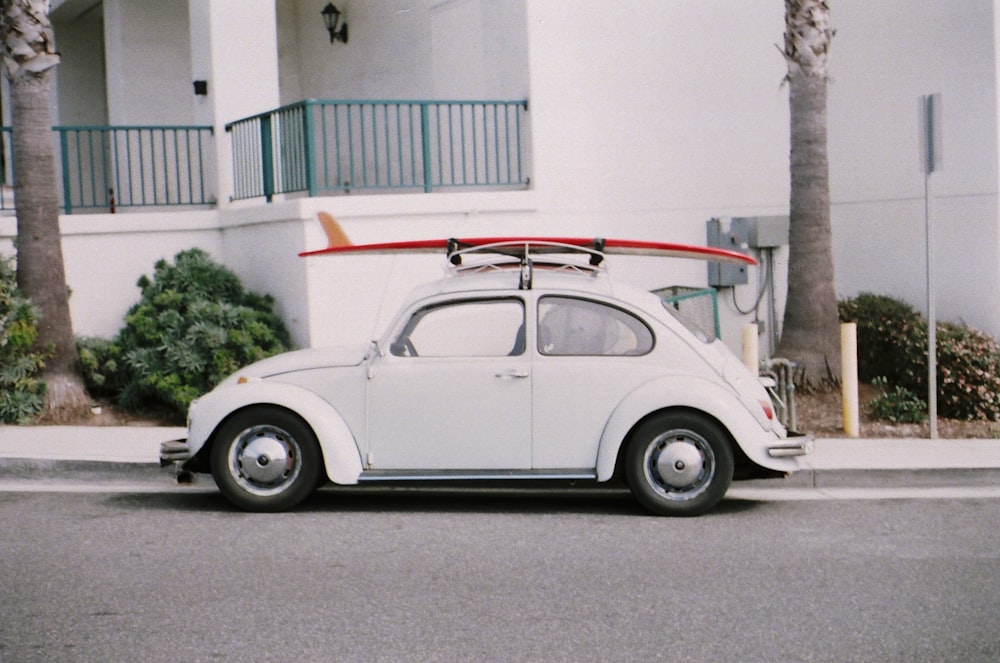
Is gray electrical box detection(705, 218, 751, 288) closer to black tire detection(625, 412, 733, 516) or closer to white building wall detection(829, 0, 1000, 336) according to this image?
white building wall detection(829, 0, 1000, 336)

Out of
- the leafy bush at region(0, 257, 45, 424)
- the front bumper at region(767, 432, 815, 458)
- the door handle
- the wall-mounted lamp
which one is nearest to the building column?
the wall-mounted lamp

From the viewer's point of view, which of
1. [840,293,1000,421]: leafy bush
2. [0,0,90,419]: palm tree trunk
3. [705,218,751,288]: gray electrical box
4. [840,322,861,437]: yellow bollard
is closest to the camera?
[840,322,861,437]: yellow bollard

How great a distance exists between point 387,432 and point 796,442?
8.55 ft

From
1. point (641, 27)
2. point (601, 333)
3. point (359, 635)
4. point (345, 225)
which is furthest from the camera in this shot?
point (641, 27)

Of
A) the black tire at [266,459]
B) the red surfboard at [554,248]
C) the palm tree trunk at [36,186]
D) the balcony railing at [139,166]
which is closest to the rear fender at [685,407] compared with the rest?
the red surfboard at [554,248]

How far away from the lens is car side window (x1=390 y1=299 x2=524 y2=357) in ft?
27.7

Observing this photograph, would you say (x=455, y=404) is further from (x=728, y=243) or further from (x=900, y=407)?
(x=728, y=243)

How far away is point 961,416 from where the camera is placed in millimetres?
12266

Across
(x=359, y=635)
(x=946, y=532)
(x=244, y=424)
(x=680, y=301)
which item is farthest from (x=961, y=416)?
(x=359, y=635)

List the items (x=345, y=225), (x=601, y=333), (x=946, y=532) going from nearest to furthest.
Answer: (x=946, y=532), (x=601, y=333), (x=345, y=225)

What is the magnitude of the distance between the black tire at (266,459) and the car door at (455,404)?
1.38 ft

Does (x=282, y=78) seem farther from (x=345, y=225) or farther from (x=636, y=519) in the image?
(x=636, y=519)

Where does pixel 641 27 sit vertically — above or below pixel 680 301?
above

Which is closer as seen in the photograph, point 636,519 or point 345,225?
point 636,519
